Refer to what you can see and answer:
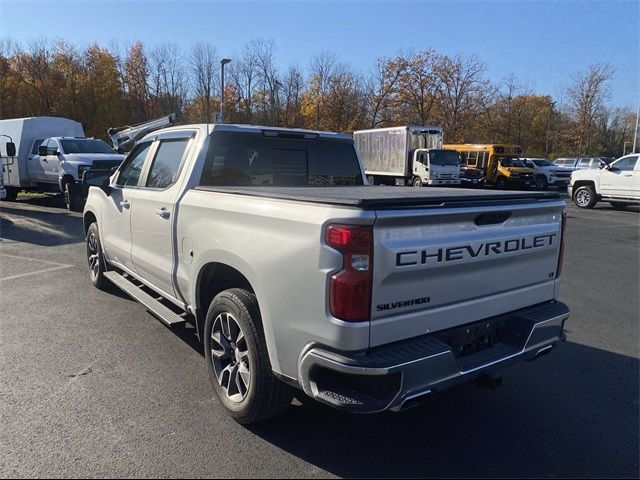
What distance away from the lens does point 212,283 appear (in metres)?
3.57

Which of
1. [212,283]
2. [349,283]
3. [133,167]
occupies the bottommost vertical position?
[212,283]

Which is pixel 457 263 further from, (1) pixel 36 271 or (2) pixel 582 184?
(2) pixel 582 184

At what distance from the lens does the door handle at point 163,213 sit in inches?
156

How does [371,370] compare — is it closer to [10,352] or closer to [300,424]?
[300,424]

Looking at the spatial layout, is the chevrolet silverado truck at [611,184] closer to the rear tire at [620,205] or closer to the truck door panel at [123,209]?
the rear tire at [620,205]

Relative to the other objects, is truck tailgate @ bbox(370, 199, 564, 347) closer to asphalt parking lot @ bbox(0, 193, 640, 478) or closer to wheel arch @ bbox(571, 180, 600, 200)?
asphalt parking lot @ bbox(0, 193, 640, 478)

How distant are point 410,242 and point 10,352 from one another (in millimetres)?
3810

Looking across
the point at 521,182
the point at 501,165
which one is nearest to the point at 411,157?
the point at 501,165

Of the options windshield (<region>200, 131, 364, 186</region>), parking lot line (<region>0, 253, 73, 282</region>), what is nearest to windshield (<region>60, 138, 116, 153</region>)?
parking lot line (<region>0, 253, 73, 282</region>)

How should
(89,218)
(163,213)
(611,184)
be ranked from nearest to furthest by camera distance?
(163,213)
(89,218)
(611,184)

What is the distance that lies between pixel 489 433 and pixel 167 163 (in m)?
3.44

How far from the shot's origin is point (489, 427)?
318 centimetres

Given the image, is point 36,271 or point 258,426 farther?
point 36,271

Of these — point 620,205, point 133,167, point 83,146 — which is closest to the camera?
point 133,167
